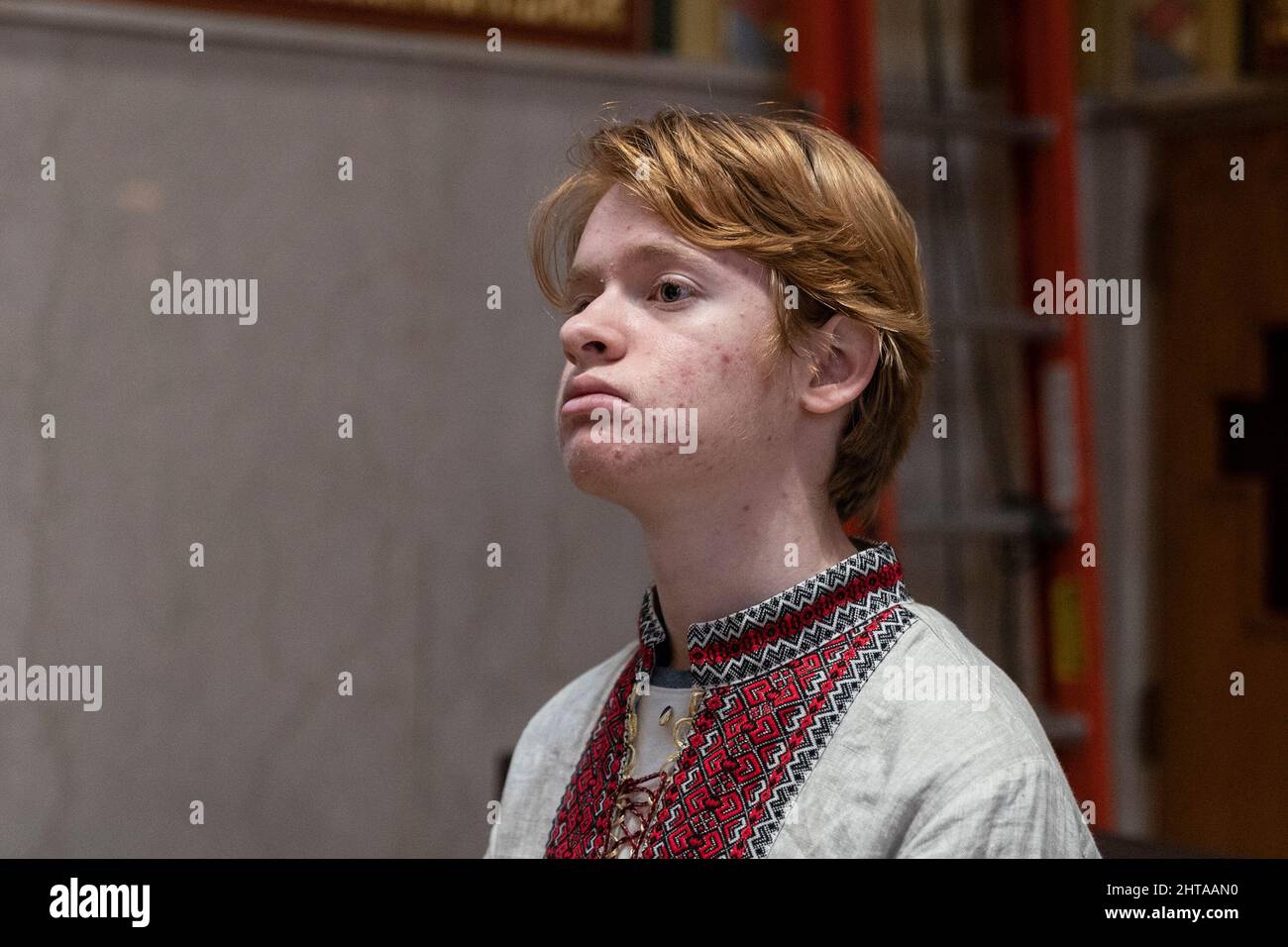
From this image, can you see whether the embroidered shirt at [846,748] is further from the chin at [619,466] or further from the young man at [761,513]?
the chin at [619,466]

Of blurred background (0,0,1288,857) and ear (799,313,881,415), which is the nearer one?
ear (799,313,881,415)

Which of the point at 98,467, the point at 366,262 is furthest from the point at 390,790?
the point at 366,262

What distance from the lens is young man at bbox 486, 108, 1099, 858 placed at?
0.98m

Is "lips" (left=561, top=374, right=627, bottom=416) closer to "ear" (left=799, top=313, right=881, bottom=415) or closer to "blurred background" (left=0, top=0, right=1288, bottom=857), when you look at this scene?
"ear" (left=799, top=313, right=881, bottom=415)

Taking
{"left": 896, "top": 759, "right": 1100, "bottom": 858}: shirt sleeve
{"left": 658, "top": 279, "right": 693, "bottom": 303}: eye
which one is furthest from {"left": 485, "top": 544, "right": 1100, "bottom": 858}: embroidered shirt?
{"left": 658, "top": 279, "right": 693, "bottom": 303}: eye

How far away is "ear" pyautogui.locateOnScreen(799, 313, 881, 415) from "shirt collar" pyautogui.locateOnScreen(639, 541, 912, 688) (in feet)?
0.38

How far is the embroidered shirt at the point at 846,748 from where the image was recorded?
94 cm

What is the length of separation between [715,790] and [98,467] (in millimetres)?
1479

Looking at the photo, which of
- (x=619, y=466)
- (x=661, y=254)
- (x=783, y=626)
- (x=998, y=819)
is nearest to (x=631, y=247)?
(x=661, y=254)

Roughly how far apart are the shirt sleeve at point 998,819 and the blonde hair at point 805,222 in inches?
11.2

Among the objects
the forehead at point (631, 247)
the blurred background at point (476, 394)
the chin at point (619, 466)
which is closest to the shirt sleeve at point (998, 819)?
the chin at point (619, 466)

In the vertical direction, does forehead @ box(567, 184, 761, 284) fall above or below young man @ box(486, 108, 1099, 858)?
above

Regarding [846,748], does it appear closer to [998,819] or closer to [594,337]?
[998,819]

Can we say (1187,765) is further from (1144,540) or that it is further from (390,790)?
(390,790)
